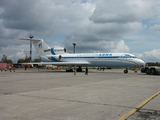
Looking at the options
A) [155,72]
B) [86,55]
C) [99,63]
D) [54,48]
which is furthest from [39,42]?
[155,72]

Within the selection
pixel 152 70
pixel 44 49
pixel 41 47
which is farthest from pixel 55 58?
pixel 152 70

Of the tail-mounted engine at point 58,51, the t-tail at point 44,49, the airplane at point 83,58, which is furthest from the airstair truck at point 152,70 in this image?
the t-tail at point 44,49

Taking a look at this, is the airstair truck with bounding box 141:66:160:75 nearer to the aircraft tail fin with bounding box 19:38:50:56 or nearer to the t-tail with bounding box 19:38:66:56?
the t-tail with bounding box 19:38:66:56

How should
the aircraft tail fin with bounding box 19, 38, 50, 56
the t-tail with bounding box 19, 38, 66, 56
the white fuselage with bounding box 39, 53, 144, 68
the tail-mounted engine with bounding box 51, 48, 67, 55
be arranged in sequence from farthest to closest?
the aircraft tail fin with bounding box 19, 38, 50, 56 → the t-tail with bounding box 19, 38, 66, 56 → the tail-mounted engine with bounding box 51, 48, 67, 55 → the white fuselage with bounding box 39, 53, 144, 68

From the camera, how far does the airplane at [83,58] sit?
101ft

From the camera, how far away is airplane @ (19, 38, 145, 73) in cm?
3066

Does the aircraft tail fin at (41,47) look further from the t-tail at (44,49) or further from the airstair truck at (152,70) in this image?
the airstair truck at (152,70)

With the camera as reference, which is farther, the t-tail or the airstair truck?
the t-tail

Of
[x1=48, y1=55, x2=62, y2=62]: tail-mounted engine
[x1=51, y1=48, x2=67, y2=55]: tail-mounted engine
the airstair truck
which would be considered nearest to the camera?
the airstair truck

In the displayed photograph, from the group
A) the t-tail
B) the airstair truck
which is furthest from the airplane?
the airstair truck

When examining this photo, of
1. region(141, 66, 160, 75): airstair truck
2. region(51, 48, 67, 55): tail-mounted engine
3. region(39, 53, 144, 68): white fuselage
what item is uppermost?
region(51, 48, 67, 55): tail-mounted engine

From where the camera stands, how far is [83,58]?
34969 millimetres

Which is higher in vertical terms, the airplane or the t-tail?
the t-tail

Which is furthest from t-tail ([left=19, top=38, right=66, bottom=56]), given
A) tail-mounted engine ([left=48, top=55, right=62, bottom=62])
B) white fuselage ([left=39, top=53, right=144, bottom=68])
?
white fuselage ([left=39, top=53, right=144, bottom=68])
